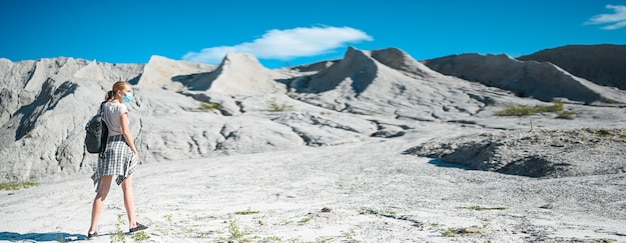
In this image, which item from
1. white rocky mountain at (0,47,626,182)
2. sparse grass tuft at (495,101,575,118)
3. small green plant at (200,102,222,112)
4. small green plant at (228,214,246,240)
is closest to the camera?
small green plant at (228,214,246,240)

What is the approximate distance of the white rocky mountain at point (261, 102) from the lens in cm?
2034

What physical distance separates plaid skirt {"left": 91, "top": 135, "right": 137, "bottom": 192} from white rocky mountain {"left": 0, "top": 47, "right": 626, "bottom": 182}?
42.9ft

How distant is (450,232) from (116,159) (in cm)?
435

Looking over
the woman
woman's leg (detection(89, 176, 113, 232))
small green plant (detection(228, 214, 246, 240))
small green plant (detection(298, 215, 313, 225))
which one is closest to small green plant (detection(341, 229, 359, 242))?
small green plant (detection(298, 215, 313, 225))

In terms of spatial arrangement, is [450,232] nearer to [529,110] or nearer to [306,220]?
[306,220]

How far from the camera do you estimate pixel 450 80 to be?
4466cm

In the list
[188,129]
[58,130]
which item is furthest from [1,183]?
[188,129]

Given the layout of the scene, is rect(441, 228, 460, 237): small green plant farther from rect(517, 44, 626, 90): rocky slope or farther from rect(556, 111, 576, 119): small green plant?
rect(517, 44, 626, 90): rocky slope

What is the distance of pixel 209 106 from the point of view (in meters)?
32.4

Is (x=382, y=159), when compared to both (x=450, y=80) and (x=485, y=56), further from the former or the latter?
(x=485, y=56)

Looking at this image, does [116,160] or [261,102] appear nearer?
[116,160]

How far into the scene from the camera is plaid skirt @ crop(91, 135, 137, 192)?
5.82 metres

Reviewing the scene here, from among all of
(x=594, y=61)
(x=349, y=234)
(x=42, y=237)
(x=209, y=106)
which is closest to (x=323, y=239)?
(x=349, y=234)

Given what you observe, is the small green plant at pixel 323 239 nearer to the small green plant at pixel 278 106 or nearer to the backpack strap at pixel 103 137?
the backpack strap at pixel 103 137
